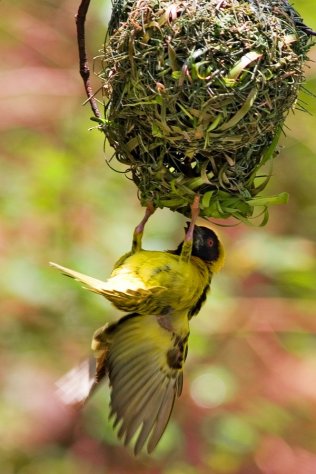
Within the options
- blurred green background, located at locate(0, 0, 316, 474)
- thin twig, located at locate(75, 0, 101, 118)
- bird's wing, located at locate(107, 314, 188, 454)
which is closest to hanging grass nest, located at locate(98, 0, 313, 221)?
thin twig, located at locate(75, 0, 101, 118)

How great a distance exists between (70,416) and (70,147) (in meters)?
1.54

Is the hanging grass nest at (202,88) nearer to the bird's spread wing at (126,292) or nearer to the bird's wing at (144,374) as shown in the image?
the bird's spread wing at (126,292)

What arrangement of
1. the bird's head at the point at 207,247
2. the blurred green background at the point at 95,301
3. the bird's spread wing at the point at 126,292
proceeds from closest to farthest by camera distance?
the bird's spread wing at the point at 126,292 → the bird's head at the point at 207,247 → the blurred green background at the point at 95,301

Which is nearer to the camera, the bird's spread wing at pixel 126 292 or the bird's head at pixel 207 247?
the bird's spread wing at pixel 126 292

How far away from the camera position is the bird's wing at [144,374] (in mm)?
2777

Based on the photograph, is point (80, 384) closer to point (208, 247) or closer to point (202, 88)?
point (208, 247)

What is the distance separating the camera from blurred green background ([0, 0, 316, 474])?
445 centimetres

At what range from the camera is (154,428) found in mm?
2803

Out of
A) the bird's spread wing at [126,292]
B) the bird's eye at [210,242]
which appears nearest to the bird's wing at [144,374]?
A: the bird's spread wing at [126,292]

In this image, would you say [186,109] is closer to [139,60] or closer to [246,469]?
[139,60]

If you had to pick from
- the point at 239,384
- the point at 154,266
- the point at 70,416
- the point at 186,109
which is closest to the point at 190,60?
the point at 186,109

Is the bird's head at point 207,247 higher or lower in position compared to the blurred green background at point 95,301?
higher

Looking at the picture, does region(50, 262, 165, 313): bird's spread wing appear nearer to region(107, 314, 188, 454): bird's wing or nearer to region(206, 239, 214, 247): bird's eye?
region(107, 314, 188, 454): bird's wing

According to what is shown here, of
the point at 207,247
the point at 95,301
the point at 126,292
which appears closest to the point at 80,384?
the point at 126,292
